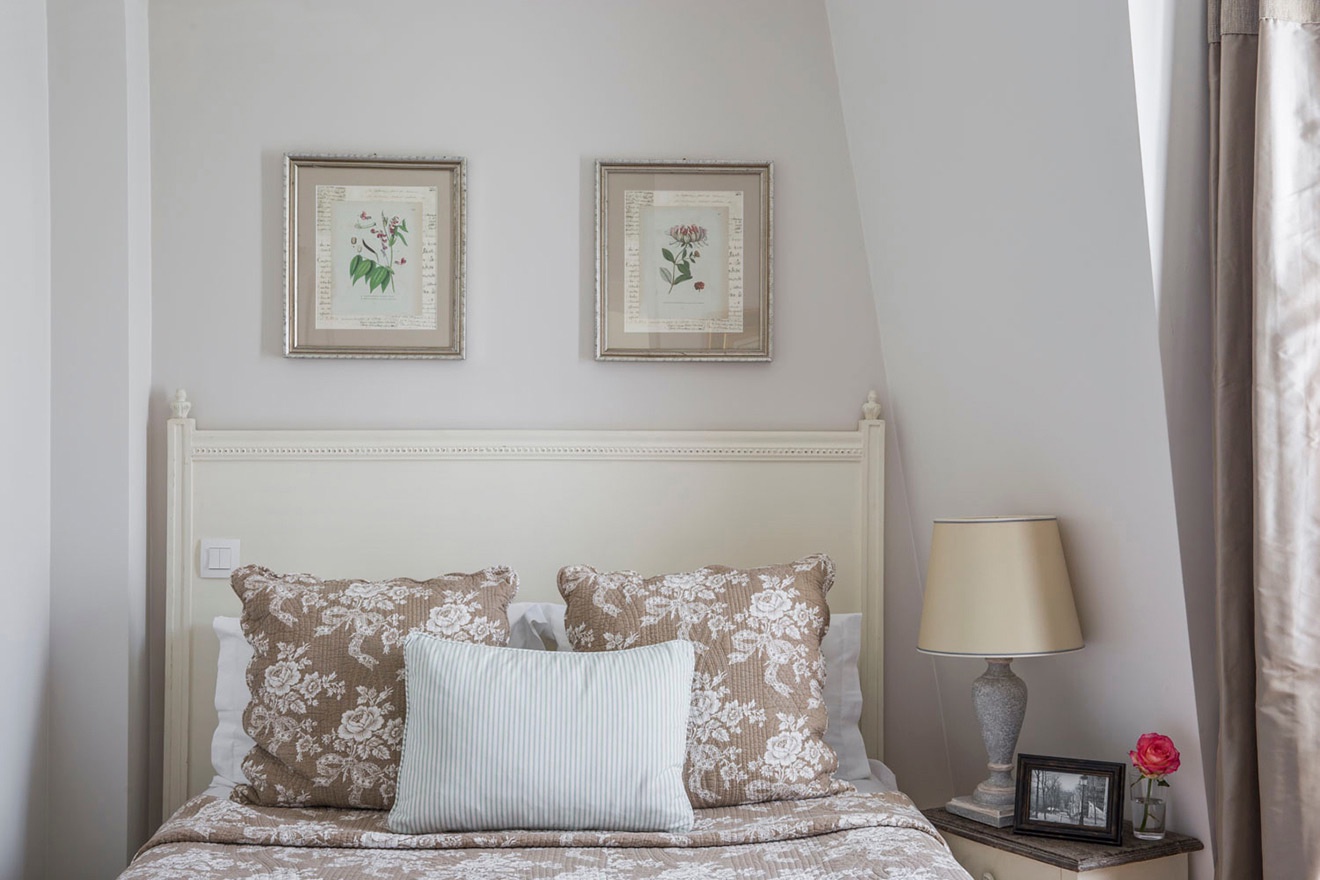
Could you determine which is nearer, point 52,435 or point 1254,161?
point 1254,161

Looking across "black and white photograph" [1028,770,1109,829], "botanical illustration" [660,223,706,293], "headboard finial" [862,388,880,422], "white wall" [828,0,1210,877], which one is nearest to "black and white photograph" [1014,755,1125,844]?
"black and white photograph" [1028,770,1109,829]

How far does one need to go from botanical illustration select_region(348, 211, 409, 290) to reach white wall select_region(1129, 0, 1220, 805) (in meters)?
1.65

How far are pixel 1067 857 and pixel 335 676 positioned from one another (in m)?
1.37

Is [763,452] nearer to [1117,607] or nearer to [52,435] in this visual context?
[1117,607]

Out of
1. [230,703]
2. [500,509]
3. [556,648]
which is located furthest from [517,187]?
[230,703]

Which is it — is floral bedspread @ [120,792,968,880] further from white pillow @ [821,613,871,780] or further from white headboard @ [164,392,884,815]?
white headboard @ [164,392,884,815]

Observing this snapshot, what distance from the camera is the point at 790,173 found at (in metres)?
2.74

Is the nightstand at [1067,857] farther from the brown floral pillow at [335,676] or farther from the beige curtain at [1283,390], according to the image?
the brown floral pillow at [335,676]

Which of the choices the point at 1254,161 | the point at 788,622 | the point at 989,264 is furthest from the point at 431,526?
the point at 1254,161

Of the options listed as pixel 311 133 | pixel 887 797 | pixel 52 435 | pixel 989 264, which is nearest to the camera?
pixel 887 797

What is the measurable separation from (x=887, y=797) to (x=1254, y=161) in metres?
1.28

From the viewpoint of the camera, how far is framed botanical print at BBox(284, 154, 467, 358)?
2641mm

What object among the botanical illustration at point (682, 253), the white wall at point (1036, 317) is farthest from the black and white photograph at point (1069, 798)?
the botanical illustration at point (682, 253)

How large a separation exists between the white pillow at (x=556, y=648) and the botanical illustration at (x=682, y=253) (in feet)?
2.76
